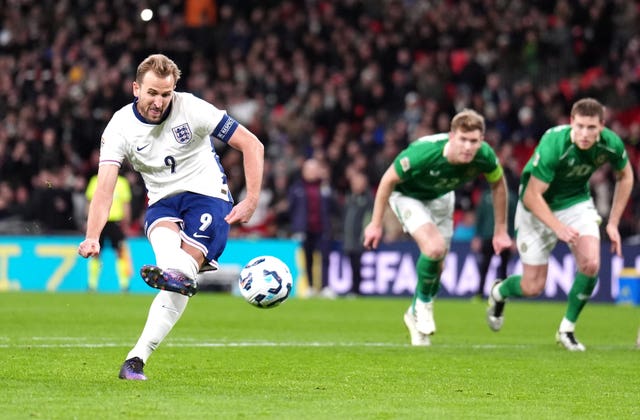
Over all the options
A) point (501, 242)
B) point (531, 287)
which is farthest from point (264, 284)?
point (531, 287)

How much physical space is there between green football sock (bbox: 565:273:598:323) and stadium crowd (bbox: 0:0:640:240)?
946 cm

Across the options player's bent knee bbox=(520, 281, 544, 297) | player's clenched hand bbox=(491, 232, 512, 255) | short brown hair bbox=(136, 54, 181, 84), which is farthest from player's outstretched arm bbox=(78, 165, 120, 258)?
player's bent knee bbox=(520, 281, 544, 297)

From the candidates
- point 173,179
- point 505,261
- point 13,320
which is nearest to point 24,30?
point 505,261

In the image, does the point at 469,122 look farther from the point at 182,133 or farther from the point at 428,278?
the point at 182,133

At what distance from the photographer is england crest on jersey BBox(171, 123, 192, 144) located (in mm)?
8234

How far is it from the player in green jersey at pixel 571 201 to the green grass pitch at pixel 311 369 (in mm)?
561

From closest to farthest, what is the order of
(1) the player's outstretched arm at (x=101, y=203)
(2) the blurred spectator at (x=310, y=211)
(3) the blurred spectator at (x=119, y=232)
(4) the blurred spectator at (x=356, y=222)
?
(1) the player's outstretched arm at (x=101, y=203)
(3) the blurred spectator at (x=119, y=232)
(2) the blurred spectator at (x=310, y=211)
(4) the blurred spectator at (x=356, y=222)

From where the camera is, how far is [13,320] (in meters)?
14.0

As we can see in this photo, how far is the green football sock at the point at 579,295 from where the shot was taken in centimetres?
1147

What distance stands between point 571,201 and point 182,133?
15.7 feet

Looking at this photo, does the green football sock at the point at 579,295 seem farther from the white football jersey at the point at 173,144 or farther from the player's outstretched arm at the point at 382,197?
the white football jersey at the point at 173,144

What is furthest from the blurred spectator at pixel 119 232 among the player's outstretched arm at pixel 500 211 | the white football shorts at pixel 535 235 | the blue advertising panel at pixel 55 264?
the player's outstretched arm at pixel 500 211

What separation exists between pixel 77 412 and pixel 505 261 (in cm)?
1447

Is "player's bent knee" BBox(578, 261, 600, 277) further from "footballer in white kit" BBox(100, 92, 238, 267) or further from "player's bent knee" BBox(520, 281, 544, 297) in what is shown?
"footballer in white kit" BBox(100, 92, 238, 267)
